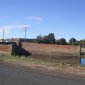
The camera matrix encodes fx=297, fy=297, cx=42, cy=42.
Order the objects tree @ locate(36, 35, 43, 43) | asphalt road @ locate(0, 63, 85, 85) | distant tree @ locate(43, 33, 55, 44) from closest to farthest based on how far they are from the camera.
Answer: asphalt road @ locate(0, 63, 85, 85)
tree @ locate(36, 35, 43, 43)
distant tree @ locate(43, 33, 55, 44)

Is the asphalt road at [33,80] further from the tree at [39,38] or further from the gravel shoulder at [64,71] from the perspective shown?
the tree at [39,38]

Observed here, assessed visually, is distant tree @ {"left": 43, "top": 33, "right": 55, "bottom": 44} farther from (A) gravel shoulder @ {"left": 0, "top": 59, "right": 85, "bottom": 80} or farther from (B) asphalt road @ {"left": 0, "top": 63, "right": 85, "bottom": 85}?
(B) asphalt road @ {"left": 0, "top": 63, "right": 85, "bottom": 85}


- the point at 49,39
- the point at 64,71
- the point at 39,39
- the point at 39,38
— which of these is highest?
the point at 39,38

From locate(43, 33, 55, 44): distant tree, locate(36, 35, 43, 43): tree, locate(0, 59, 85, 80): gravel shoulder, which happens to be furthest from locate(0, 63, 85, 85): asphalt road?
locate(43, 33, 55, 44): distant tree

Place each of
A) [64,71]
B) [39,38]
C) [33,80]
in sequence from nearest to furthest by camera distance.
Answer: [33,80]
[64,71]
[39,38]

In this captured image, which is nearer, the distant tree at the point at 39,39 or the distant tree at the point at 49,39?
the distant tree at the point at 39,39

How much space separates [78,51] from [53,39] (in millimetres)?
53297

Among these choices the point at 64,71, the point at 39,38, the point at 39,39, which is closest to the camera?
the point at 64,71

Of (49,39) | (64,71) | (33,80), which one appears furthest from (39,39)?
(33,80)

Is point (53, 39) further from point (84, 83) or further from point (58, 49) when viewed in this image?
point (84, 83)

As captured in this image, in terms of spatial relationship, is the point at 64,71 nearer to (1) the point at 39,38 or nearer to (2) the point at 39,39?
(2) the point at 39,39

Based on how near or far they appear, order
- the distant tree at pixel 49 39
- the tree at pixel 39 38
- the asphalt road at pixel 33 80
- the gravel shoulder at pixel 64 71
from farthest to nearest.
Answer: the distant tree at pixel 49 39, the tree at pixel 39 38, the gravel shoulder at pixel 64 71, the asphalt road at pixel 33 80

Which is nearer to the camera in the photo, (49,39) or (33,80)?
(33,80)

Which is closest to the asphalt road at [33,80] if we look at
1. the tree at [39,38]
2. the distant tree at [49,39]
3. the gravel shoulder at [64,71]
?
the gravel shoulder at [64,71]
